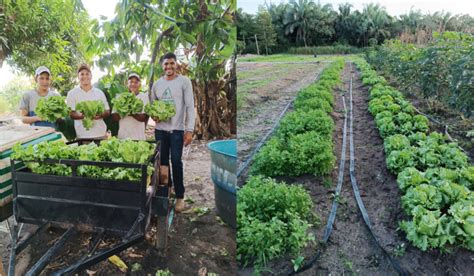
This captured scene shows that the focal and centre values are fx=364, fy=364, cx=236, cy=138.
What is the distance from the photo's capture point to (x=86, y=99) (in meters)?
1.55

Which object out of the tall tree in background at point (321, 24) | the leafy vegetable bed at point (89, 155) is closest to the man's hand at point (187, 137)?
the leafy vegetable bed at point (89, 155)

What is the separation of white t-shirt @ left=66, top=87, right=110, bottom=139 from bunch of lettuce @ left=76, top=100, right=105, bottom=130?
13 millimetres

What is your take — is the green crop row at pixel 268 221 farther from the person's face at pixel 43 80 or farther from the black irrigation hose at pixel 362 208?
the person's face at pixel 43 80

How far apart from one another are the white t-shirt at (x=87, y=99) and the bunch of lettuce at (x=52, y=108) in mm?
39

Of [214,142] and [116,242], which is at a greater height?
[214,142]

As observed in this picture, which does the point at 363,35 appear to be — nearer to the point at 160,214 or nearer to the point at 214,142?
the point at 214,142

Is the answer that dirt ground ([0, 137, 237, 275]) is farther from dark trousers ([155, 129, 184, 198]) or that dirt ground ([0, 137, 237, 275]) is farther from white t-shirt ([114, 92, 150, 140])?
white t-shirt ([114, 92, 150, 140])

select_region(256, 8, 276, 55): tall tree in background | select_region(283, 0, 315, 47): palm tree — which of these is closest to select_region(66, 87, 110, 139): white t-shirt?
select_region(256, 8, 276, 55): tall tree in background

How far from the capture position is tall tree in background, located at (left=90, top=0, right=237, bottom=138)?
154 cm

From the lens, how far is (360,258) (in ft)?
5.28

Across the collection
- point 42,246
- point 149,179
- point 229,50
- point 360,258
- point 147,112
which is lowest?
point 360,258

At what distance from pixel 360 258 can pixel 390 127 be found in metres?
1.25

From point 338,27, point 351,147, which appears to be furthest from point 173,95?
point 351,147

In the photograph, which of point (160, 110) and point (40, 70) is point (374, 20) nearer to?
point (160, 110)
